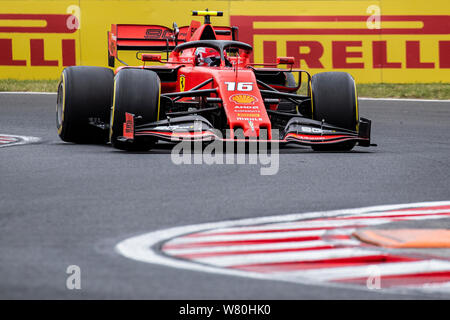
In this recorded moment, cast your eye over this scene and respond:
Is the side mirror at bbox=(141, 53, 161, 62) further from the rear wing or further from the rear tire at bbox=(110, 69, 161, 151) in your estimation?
the rear wing

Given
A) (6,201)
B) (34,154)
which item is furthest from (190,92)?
(6,201)

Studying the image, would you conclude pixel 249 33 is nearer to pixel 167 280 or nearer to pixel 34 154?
pixel 34 154

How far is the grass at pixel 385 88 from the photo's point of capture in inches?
715

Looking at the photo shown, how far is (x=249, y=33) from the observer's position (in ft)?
62.1

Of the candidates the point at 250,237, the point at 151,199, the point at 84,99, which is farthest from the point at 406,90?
the point at 250,237

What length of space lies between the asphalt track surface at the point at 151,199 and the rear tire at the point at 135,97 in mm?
360

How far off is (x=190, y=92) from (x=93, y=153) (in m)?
1.16

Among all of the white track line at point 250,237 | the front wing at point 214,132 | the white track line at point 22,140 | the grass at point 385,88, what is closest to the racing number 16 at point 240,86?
the front wing at point 214,132

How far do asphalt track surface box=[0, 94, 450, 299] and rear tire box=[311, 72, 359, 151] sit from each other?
1.21ft

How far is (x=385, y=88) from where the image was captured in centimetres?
1858

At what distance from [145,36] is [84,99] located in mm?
2541

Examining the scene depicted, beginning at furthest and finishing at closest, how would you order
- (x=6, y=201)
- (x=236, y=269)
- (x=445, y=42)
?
(x=445, y=42)
(x=6, y=201)
(x=236, y=269)

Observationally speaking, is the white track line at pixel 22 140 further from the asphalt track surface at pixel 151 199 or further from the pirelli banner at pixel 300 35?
the pirelli banner at pixel 300 35

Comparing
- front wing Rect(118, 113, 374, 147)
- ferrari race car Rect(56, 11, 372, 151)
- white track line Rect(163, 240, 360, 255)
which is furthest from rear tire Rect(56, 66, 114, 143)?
white track line Rect(163, 240, 360, 255)
